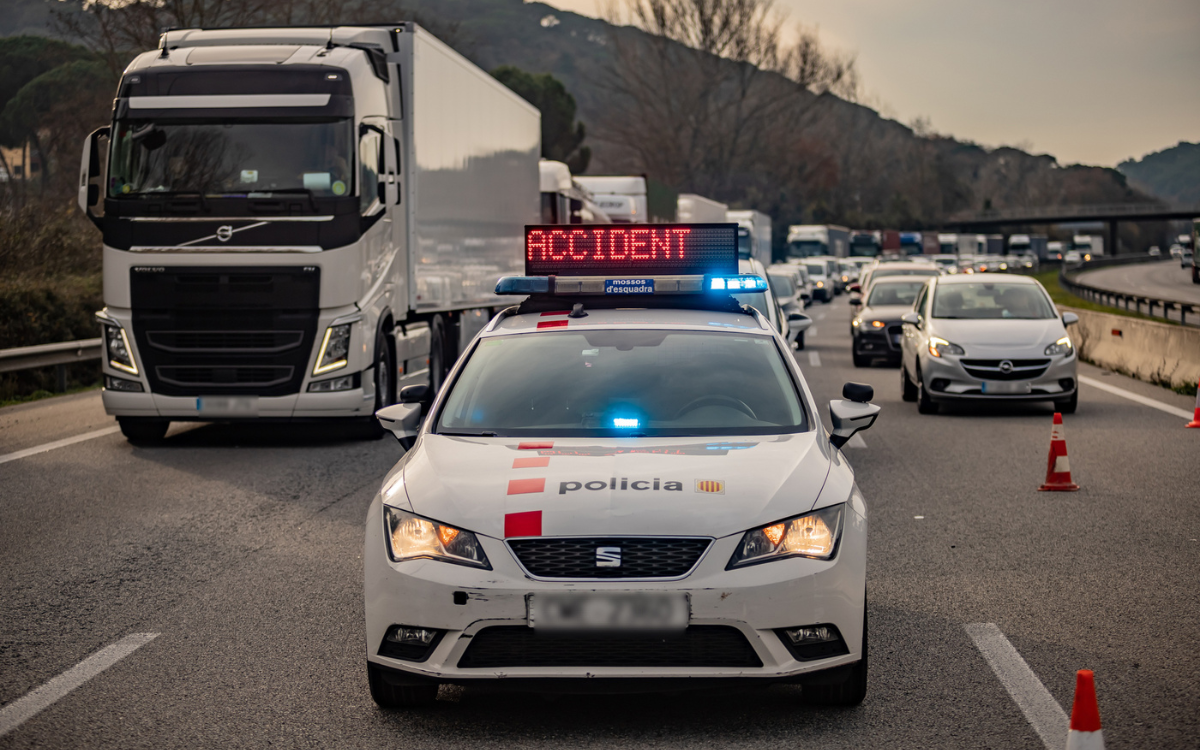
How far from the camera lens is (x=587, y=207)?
92.6 feet

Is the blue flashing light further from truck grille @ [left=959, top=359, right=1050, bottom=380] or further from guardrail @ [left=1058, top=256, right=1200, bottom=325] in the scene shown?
guardrail @ [left=1058, top=256, right=1200, bottom=325]

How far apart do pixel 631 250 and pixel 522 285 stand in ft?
7.36

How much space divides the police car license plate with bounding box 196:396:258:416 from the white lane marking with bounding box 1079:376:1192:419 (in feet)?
31.9

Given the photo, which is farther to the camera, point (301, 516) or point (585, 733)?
point (301, 516)

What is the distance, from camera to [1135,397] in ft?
58.0

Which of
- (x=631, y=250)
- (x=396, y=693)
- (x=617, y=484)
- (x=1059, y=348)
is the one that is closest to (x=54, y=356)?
(x=631, y=250)

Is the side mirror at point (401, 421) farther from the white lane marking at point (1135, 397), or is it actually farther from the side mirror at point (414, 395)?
the white lane marking at point (1135, 397)

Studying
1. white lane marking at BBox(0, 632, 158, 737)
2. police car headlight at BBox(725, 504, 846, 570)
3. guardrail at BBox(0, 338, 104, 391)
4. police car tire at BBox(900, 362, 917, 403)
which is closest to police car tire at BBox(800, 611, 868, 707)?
police car headlight at BBox(725, 504, 846, 570)

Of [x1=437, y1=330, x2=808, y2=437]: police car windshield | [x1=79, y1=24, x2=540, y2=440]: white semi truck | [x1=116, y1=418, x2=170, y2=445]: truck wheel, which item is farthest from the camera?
[x1=116, y1=418, x2=170, y2=445]: truck wheel

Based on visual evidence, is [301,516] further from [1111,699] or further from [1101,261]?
[1101,261]

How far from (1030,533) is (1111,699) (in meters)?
3.65

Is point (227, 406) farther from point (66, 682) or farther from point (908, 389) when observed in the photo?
point (908, 389)

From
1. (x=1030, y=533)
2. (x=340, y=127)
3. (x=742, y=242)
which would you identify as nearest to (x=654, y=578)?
(x=1030, y=533)

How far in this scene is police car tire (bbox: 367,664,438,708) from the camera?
5105 millimetres
